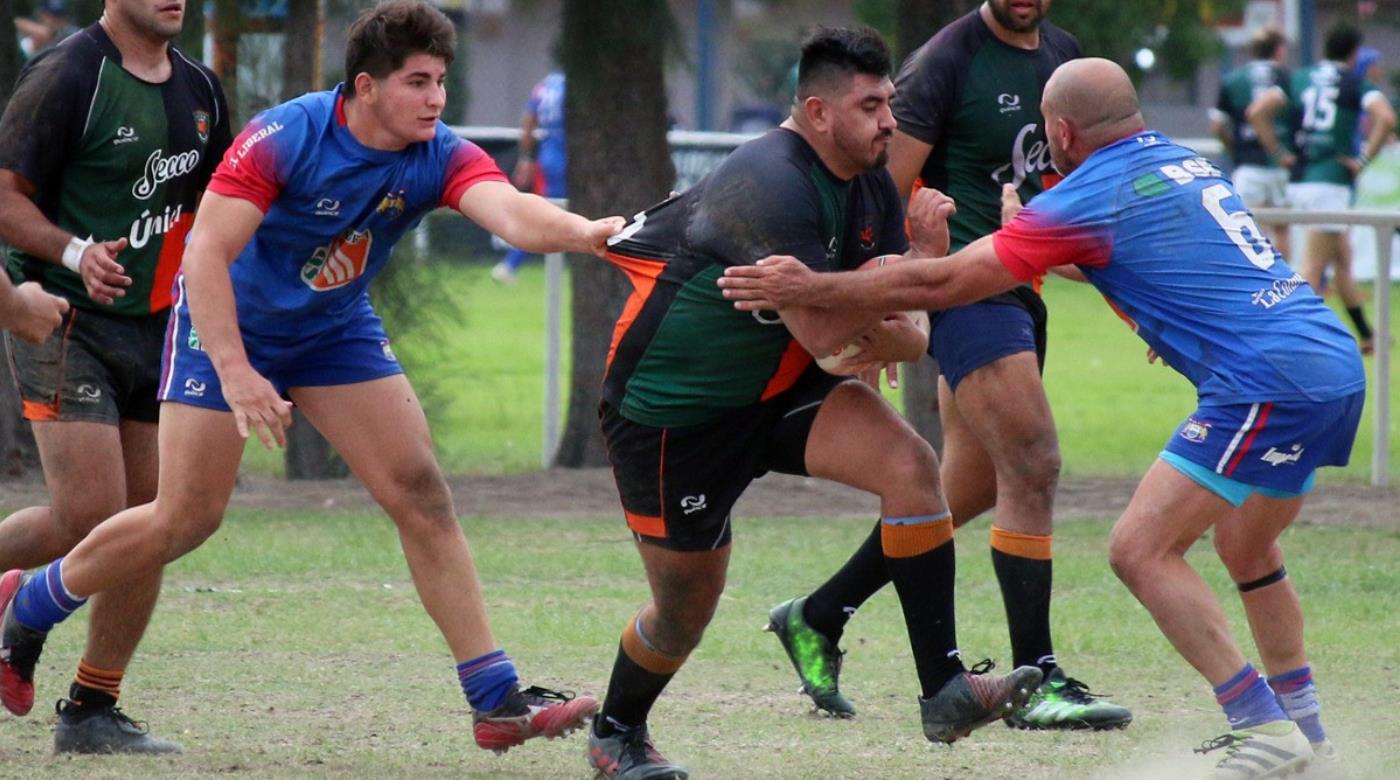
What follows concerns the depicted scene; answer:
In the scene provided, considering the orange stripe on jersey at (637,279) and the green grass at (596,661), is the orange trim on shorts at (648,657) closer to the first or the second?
the green grass at (596,661)

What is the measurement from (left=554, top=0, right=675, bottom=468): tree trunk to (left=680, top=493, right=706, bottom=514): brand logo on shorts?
6.32m

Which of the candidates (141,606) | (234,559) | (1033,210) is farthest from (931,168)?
(234,559)

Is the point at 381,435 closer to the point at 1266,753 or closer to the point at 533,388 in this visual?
the point at 1266,753

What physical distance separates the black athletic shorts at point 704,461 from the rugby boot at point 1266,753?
1.27 metres

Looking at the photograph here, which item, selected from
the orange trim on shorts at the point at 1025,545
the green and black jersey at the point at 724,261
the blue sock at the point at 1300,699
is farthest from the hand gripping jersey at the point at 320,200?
the blue sock at the point at 1300,699

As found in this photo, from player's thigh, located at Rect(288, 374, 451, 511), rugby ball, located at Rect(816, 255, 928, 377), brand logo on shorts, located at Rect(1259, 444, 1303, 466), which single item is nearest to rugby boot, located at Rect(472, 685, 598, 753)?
player's thigh, located at Rect(288, 374, 451, 511)

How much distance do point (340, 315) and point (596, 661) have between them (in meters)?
1.90

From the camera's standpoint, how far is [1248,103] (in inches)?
755

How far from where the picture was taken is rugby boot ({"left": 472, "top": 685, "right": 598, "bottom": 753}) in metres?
5.40

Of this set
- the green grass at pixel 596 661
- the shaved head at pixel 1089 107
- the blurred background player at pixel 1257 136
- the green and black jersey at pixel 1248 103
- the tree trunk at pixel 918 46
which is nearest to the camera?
the shaved head at pixel 1089 107

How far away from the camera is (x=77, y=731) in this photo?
5820 millimetres

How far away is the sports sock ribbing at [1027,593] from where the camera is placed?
6.35 meters

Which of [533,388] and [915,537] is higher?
[915,537]

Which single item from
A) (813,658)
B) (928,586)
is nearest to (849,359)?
(928,586)
